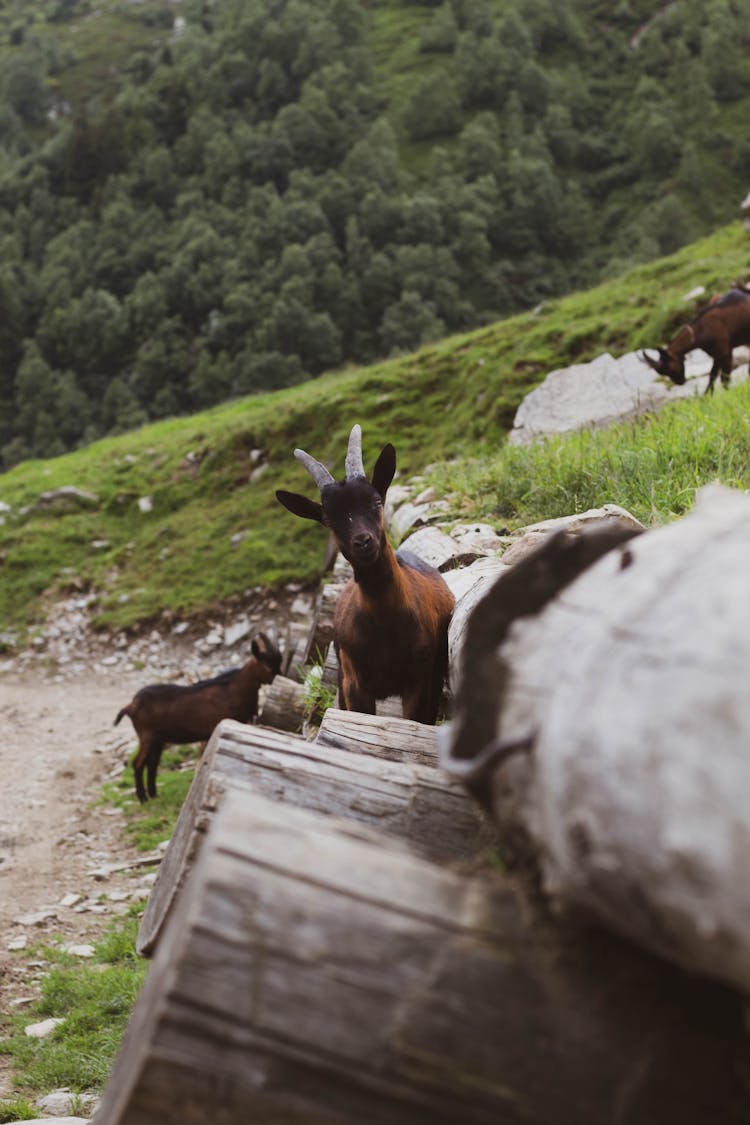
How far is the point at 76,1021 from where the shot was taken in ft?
17.8

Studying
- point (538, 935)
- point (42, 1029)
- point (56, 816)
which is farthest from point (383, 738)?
point (56, 816)

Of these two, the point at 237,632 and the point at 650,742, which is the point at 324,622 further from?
the point at 650,742

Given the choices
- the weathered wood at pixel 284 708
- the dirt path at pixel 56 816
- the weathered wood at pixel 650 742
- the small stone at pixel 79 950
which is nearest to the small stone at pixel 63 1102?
the dirt path at pixel 56 816

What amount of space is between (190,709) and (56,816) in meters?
1.75

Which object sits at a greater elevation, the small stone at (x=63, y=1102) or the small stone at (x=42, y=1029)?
the small stone at (x=63, y=1102)

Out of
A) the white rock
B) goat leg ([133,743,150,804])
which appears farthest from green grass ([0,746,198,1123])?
the white rock

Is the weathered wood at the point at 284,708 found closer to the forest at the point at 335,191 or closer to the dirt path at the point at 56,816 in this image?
the dirt path at the point at 56,816

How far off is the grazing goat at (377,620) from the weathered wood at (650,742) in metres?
3.03

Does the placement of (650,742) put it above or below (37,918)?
above

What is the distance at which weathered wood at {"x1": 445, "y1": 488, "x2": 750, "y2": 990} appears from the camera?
1.42m

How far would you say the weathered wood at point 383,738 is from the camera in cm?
343

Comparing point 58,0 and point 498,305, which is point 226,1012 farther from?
point 58,0

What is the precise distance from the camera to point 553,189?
74.4 metres

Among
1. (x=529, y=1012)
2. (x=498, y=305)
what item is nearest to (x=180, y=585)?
(x=529, y=1012)
